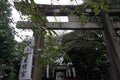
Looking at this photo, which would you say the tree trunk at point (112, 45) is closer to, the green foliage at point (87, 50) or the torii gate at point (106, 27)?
the torii gate at point (106, 27)

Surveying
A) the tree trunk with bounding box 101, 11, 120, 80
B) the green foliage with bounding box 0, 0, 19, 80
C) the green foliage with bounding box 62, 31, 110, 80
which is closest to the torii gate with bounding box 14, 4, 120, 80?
the tree trunk with bounding box 101, 11, 120, 80

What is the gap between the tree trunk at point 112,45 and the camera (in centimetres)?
441

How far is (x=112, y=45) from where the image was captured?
4633mm

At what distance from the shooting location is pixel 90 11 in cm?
540

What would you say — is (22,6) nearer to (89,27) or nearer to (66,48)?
(89,27)

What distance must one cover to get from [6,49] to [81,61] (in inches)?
213

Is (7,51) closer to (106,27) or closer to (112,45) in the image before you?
(106,27)

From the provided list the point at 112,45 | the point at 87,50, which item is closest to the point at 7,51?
the point at 112,45

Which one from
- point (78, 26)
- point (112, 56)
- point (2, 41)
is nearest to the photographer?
point (112, 56)

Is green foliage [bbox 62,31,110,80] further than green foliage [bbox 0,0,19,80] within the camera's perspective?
Yes

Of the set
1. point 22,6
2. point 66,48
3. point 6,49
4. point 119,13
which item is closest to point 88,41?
point 66,48

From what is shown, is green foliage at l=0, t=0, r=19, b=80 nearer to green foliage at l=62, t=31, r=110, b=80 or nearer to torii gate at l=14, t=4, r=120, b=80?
torii gate at l=14, t=4, r=120, b=80

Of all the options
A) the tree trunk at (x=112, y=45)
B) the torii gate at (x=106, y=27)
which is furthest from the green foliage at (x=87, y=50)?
the tree trunk at (x=112, y=45)

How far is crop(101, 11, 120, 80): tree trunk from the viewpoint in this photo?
441 centimetres
